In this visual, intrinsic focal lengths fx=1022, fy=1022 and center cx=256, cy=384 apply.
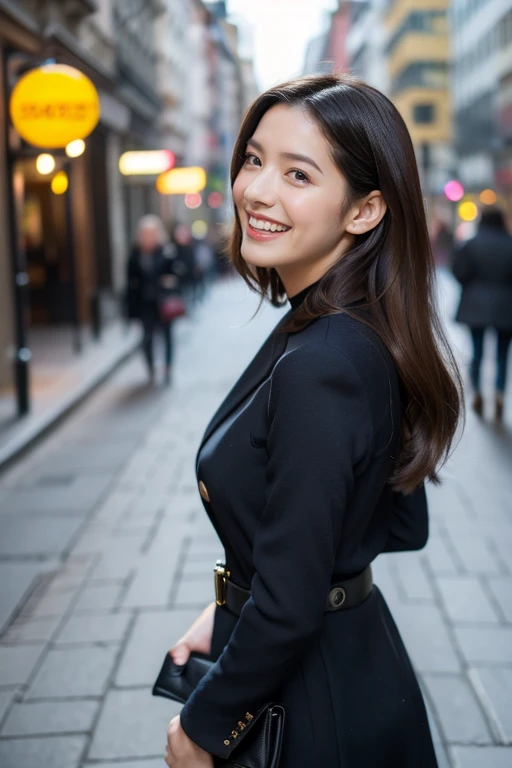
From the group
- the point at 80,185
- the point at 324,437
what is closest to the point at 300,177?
the point at 324,437

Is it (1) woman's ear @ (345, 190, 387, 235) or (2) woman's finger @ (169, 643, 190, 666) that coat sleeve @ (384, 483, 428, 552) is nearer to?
(2) woman's finger @ (169, 643, 190, 666)

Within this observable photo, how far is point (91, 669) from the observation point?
3.97 meters

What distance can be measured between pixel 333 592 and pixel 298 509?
25cm

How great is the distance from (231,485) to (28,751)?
2112 millimetres

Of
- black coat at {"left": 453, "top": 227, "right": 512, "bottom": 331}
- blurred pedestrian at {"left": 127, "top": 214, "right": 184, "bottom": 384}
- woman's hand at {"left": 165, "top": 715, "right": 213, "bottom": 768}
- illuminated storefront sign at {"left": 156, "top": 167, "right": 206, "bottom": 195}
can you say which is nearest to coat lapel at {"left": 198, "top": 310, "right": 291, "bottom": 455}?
woman's hand at {"left": 165, "top": 715, "right": 213, "bottom": 768}

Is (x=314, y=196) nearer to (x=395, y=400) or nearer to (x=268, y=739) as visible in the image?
(x=395, y=400)

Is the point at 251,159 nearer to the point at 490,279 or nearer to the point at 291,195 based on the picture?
the point at 291,195

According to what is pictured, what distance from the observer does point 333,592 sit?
165 centimetres

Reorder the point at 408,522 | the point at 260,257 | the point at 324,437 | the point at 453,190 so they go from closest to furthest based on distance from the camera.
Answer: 1. the point at 324,437
2. the point at 260,257
3. the point at 408,522
4. the point at 453,190

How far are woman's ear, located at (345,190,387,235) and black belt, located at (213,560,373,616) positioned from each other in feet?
1.87

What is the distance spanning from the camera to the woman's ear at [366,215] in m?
1.66

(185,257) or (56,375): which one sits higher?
(185,257)

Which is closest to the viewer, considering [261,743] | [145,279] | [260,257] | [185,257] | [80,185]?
[261,743]

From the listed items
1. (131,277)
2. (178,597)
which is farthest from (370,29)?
(178,597)
